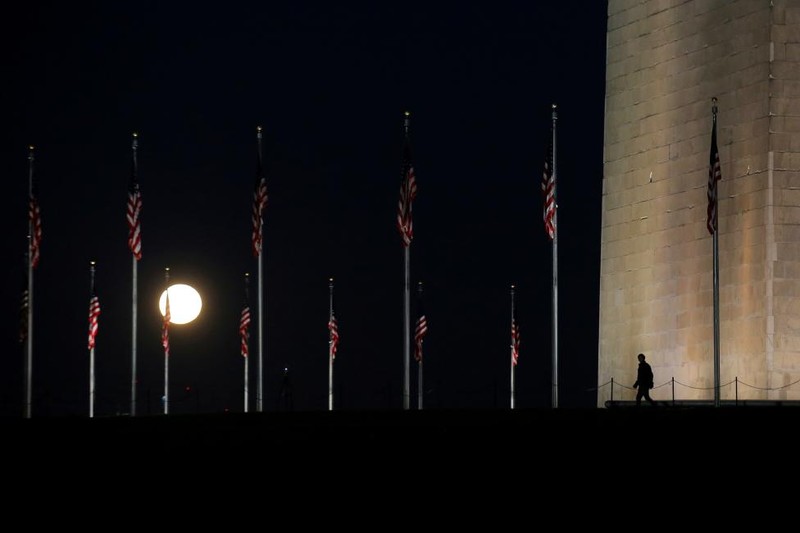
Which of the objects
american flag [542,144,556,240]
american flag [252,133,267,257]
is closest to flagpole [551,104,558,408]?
american flag [542,144,556,240]

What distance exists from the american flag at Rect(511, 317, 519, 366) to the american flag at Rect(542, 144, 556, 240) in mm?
17294

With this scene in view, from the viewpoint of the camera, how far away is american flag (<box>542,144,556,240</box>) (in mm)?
45594

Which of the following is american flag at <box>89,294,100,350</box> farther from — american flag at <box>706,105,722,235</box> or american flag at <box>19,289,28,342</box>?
american flag at <box>706,105,722,235</box>

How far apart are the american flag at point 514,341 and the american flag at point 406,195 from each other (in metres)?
18.3

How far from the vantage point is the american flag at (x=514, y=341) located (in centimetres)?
6344

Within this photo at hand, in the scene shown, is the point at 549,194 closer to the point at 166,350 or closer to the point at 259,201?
the point at 259,201

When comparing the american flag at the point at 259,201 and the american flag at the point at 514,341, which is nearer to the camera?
the american flag at the point at 259,201

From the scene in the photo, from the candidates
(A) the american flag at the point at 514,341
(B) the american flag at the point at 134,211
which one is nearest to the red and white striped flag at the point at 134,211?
(B) the american flag at the point at 134,211

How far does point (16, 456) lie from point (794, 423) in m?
13.7

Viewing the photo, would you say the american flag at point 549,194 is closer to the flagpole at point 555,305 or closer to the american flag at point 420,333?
the flagpole at point 555,305

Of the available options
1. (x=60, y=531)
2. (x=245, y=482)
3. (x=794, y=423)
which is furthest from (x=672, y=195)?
(x=60, y=531)

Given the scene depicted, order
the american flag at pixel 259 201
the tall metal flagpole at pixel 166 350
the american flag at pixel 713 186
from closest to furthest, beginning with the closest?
1. the american flag at pixel 713 186
2. the american flag at pixel 259 201
3. the tall metal flagpole at pixel 166 350

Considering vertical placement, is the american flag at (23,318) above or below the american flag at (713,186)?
below

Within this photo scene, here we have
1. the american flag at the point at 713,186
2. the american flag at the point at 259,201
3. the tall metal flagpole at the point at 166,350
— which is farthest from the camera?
the tall metal flagpole at the point at 166,350
